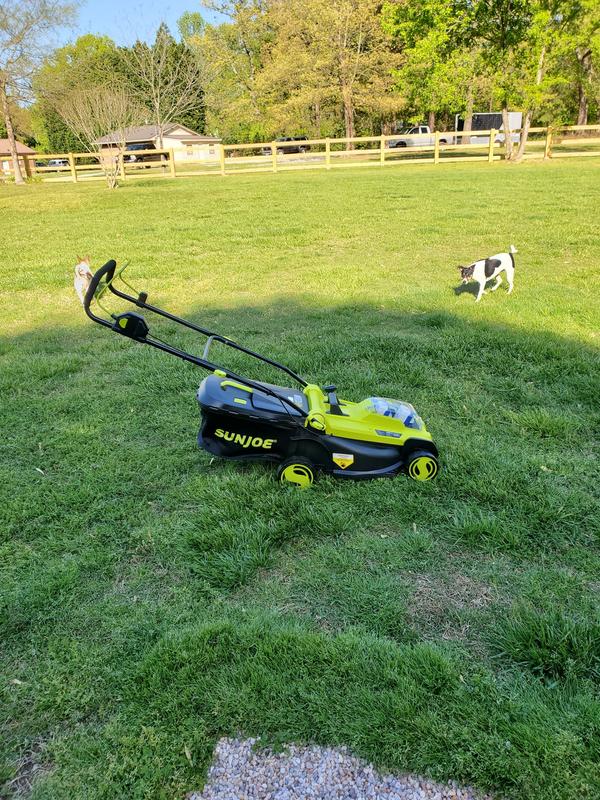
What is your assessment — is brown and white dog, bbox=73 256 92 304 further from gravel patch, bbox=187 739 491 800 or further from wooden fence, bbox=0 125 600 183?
wooden fence, bbox=0 125 600 183

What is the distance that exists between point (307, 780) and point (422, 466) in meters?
1.65

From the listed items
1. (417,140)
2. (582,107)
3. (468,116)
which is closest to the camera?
(468,116)

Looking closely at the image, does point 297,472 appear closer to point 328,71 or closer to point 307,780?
point 307,780

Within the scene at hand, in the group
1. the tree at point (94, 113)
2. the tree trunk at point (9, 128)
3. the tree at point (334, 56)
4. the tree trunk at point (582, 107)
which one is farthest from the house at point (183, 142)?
the tree at point (94, 113)

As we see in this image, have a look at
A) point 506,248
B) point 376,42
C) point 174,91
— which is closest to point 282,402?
point 506,248

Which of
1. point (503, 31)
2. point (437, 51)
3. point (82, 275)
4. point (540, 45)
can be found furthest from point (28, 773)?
point (437, 51)

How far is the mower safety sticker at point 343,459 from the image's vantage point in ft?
9.84

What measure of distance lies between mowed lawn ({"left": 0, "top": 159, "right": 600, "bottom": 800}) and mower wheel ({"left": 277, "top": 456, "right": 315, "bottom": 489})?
0.24ft

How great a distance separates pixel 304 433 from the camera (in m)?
2.96

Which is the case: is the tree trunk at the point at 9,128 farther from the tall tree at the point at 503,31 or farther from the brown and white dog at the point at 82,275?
the brown and white dog at the point at 82,275

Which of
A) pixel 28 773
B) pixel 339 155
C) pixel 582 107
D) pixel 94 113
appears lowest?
pixel 28 773

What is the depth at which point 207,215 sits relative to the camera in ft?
42.4

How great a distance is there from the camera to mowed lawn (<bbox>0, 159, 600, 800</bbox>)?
1792 mm

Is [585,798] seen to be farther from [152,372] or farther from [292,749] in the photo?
[152,372]
